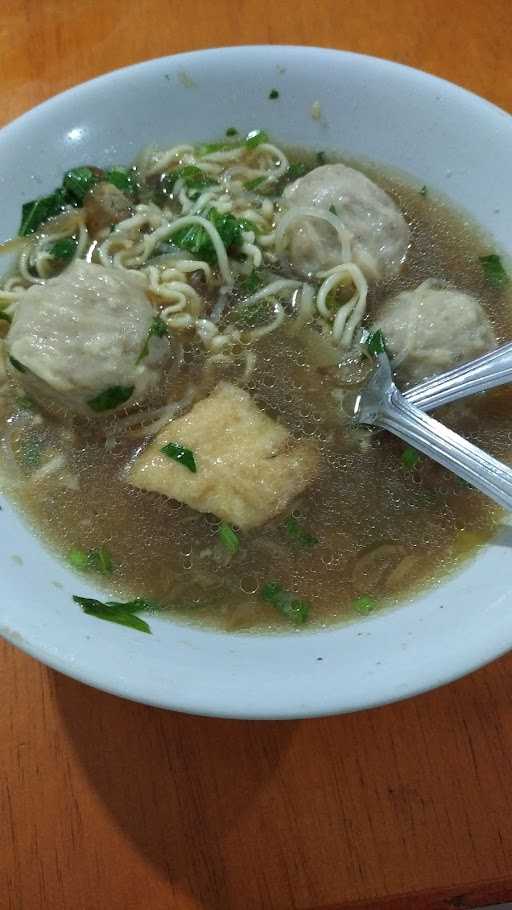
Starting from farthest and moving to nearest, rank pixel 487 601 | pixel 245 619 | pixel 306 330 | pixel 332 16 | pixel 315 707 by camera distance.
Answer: pixel 332 16
pixel 306 330
pixel 245 619
pixel 487 601
pixel 315 707

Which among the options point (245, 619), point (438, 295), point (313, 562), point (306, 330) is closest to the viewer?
point (245, 619)

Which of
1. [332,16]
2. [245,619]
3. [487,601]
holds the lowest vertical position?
[245,619]

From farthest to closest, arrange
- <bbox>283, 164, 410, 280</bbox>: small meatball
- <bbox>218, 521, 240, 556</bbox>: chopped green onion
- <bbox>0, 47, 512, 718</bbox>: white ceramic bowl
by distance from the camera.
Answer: <bbox>283, 164, 410, 280</bbox>: small meatball < <bbox>218, 521, 240, 556</bbox>: chopped green onion < <bbox>0, 47, 512, 718</bbox>: white ceramic bowl

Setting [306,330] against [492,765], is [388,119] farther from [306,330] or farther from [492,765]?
[492,765]

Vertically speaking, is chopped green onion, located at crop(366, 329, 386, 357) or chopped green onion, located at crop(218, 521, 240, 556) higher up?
chopped green onion, located at crop(366, 329, 386, 357)

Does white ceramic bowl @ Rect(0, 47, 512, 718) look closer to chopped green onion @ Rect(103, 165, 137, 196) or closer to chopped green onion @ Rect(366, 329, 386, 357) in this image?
chopped green onion @ Rect(103, 165, 137, 196)

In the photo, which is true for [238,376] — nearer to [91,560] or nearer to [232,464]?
[232,464]

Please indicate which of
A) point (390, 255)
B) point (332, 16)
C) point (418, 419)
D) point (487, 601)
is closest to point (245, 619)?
point (487, 601)

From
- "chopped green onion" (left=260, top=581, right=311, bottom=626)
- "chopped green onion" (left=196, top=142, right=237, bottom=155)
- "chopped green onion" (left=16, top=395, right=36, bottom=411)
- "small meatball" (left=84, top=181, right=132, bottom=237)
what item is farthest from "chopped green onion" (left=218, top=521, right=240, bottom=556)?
"chopped green onion" (left=196, top=142, right=237, bottom=155)
